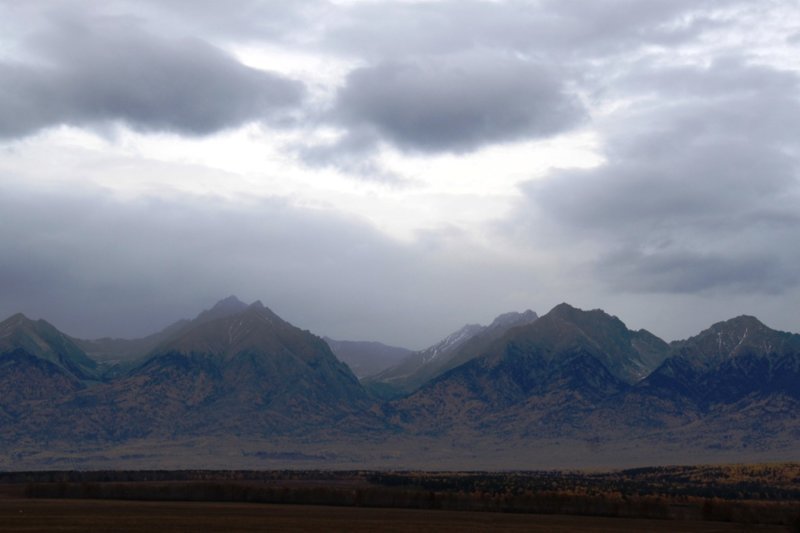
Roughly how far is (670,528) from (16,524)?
101 meters

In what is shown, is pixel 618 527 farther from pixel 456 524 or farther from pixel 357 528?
pixel 357 528

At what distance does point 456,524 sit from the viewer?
644 feet

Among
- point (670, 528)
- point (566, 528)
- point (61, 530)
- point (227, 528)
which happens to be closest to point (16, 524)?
point (61, 530)

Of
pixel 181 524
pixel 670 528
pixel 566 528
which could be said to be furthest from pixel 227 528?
pixel 670 528

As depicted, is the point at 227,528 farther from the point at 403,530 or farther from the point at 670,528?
the point at 670,528

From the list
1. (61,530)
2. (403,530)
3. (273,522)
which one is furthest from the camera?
(273,522)

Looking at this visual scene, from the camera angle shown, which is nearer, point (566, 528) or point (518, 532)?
point (518, 532)

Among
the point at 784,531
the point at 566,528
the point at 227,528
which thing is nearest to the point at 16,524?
the point at 227,528

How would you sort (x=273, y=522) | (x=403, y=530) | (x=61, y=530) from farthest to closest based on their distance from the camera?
(x=273, y=522)
(x=403, y=530)
(x=61, y=530)

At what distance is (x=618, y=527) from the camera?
198 meters

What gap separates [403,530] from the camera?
17925 cm

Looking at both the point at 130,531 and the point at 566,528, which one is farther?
the point at 566,528

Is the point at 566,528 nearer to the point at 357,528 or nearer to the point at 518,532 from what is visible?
the point at 518,532

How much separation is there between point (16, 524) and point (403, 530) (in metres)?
55.7
